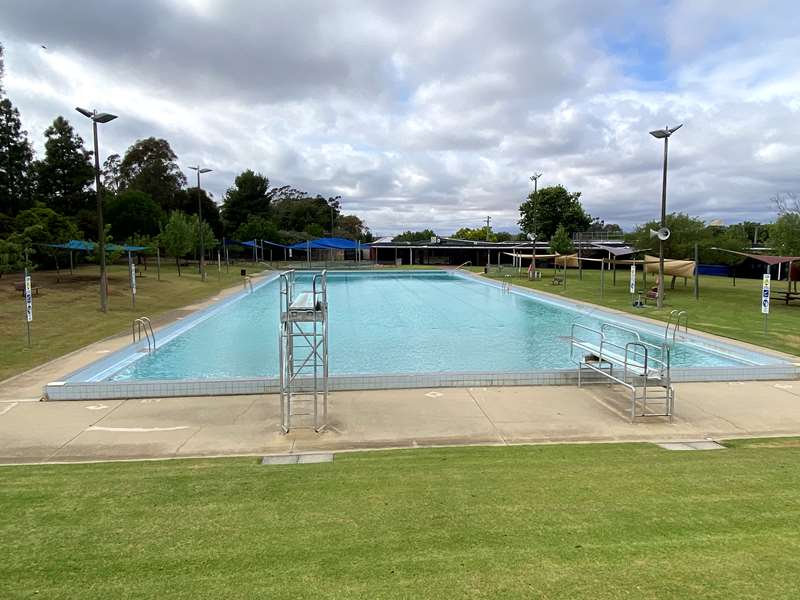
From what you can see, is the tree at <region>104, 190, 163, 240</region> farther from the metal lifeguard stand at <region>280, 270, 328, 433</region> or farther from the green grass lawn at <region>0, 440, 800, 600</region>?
the green grass lawn at <region>0, 440, 800, 600</region>

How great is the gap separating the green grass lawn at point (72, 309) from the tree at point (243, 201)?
38.7 m

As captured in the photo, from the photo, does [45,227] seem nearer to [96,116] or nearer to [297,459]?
[96,116]

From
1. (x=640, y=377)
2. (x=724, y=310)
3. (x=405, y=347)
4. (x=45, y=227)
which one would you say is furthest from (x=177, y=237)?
(x=640, y=377)

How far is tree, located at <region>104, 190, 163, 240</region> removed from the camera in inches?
1875

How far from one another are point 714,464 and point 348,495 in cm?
365

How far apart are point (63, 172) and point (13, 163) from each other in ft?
18.0

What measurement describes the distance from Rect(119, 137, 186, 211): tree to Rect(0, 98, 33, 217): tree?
1870 centimetres

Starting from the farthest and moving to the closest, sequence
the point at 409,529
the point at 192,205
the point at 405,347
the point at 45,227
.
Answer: the point at 192,205 < the point at 45,227 < the point at 405,347 < the point at 409,529

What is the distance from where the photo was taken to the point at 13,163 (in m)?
39.6

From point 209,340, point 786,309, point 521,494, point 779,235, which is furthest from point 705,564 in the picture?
point 779,235

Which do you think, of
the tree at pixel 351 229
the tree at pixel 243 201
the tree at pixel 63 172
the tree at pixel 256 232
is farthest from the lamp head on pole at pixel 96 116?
the tree at pixel 351 229

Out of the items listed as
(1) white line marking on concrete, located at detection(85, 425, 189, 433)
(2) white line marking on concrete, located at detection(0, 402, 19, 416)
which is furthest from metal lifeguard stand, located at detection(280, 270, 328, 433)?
(2) white line marking on concrete, located at detection(0, 402, 19, 416)

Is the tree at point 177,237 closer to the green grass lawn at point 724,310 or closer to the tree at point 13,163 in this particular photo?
the tree at point 13,163

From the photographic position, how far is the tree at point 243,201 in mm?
70625
